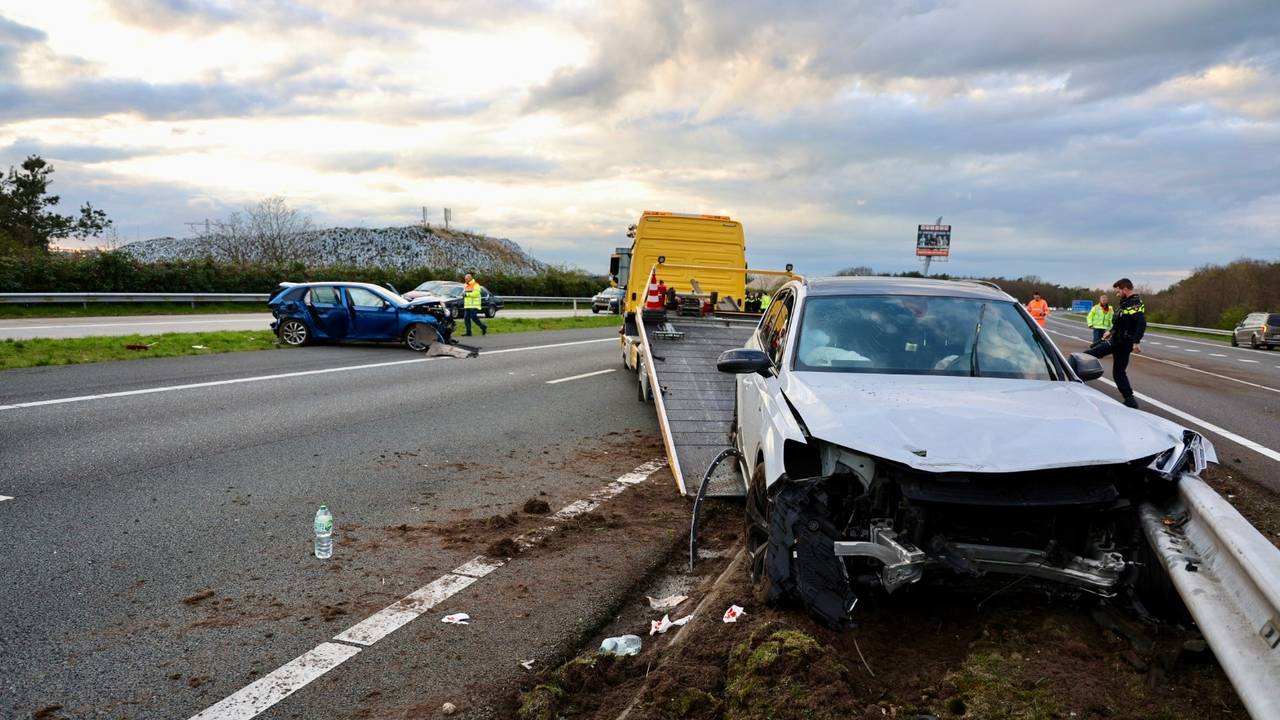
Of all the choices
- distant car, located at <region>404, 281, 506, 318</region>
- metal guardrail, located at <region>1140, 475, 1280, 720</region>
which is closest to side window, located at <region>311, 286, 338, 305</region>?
distant car, located at <region>404, 281, 506, 318</region>

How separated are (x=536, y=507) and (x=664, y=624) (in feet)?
7.61

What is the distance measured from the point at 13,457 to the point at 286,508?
10.1 feet

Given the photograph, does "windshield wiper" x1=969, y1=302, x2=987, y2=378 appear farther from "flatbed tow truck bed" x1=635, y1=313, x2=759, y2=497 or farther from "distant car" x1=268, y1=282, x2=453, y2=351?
"distant car" x1=268, y1=282, x2=453, y2=351

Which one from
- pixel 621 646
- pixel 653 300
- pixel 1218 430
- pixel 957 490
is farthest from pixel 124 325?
pixel 957 490

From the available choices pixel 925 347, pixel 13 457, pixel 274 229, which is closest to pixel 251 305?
pixel 274 229

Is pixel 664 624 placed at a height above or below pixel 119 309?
below

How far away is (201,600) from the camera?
176 inches

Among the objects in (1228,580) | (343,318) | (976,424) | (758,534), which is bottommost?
(758,534)

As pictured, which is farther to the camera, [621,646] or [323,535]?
[323,535]

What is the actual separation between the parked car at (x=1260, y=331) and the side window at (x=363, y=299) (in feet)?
119

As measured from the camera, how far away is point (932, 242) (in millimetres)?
52125

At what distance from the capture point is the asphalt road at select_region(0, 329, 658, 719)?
12.2ft

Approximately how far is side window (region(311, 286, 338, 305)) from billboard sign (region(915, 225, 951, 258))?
3926 cm

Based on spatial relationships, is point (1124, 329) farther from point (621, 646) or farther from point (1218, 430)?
point (621, 646)
